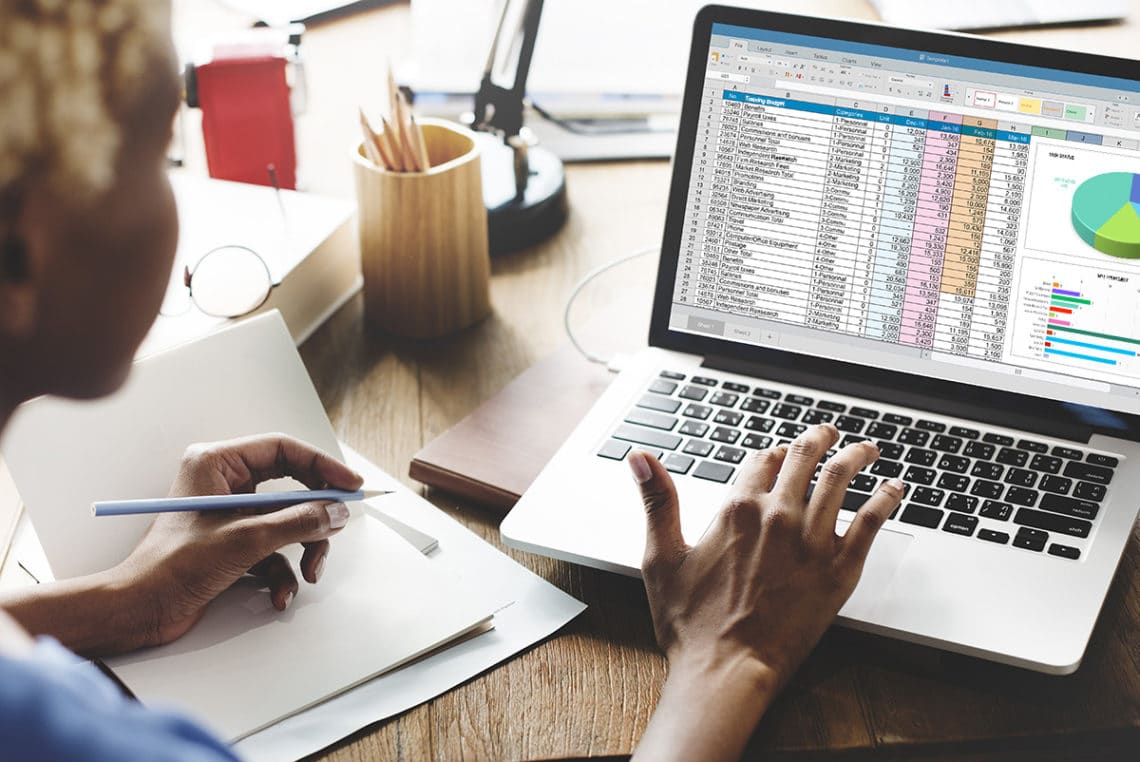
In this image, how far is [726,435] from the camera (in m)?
0.89

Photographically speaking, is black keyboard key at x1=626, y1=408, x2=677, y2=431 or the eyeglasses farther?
the eyeglasses

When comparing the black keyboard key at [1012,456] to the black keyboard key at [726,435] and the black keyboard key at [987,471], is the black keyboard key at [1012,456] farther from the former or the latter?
the black keyboard key at [726,435]

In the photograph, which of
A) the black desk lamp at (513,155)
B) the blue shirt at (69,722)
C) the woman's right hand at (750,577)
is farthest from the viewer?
the black desk lamp at (513,155)

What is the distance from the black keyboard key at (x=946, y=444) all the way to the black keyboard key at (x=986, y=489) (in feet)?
0.13

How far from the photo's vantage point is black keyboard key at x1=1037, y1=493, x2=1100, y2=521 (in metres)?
0.80

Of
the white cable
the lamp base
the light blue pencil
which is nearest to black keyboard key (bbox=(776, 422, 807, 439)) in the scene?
the white cable

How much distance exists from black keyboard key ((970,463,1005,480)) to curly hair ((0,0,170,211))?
2.12 ft

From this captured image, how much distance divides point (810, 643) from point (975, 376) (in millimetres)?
305

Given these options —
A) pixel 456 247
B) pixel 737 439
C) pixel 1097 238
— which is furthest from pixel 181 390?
pixel 1097 238

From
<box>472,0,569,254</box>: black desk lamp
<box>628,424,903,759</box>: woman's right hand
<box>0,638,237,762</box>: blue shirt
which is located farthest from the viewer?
<box>472,0,569,254</box>: black desk lamp

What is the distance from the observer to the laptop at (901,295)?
82cm

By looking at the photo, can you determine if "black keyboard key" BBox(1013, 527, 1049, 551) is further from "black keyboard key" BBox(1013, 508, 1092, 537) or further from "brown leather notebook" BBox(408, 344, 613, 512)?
"brown leather notebook" BBox(408, 344, 613, 512)

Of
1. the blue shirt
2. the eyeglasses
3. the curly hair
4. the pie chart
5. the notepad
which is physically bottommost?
the notepad

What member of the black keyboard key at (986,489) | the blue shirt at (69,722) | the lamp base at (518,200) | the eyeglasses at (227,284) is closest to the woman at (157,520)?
the blue shirt at (69,722)
